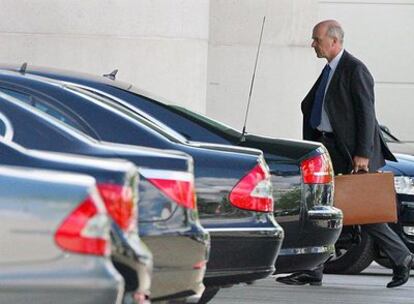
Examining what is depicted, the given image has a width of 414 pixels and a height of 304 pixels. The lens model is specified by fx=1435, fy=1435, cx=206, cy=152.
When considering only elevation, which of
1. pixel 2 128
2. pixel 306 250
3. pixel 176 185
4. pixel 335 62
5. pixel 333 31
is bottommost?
pixel 306 250

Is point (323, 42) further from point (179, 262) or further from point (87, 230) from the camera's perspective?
point (87, 230)

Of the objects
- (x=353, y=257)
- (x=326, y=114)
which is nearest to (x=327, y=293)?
(x=353, y=257)

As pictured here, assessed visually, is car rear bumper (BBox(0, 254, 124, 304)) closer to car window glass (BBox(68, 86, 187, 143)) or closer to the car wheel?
car window glass (BBox(68, 86, 187, 143))

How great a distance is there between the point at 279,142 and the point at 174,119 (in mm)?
833

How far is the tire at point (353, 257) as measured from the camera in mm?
11922

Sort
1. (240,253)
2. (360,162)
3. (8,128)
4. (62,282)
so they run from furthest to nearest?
(360,162)
(240,253)
(8,128)
(62,282)

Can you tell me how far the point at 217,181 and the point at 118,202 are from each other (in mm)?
2781

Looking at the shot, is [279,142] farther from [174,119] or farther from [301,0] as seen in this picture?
[301,0]

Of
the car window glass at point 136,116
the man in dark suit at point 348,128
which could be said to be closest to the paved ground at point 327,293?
the man in dark suit at point 348,128

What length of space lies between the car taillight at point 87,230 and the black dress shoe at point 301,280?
21.1ft

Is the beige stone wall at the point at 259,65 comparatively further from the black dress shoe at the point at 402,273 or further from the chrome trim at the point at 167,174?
the chrome trim at the point at 167,174

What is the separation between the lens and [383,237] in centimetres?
1120

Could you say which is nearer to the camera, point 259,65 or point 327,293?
point 327,293

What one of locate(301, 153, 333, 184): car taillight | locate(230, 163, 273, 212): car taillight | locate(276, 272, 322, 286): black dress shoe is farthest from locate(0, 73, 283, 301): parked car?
locate(276, 272, 322, 286): black dress shoe
